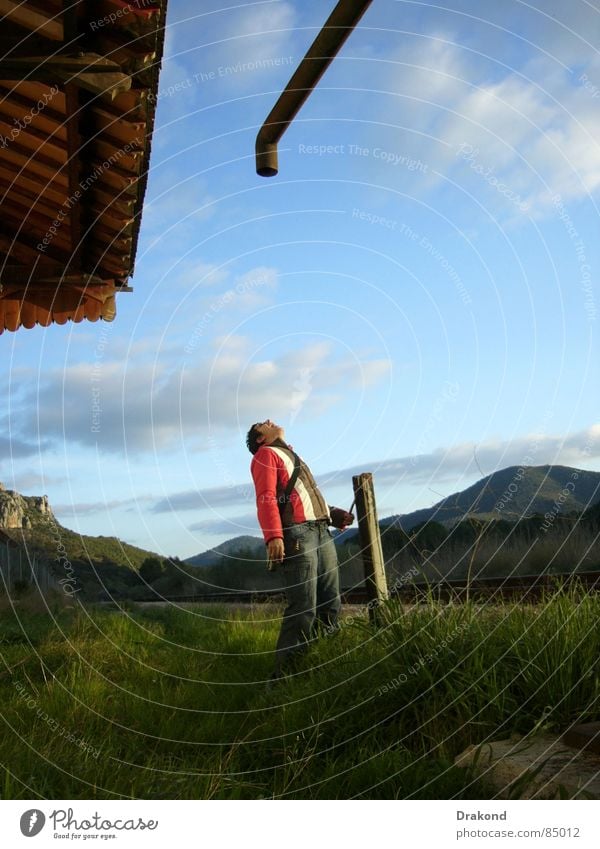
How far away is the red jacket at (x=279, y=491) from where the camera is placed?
5980mm

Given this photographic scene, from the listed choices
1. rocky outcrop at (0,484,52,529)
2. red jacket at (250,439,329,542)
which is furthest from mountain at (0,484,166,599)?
red jacket at (250,439,329,542)

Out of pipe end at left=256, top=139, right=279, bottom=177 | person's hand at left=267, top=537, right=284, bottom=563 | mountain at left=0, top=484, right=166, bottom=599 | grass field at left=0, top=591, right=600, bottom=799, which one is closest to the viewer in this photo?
grass field at left=0, top=591, right=600, bottom=799

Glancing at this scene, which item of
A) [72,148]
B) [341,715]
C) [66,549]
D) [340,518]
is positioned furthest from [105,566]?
[341,715]

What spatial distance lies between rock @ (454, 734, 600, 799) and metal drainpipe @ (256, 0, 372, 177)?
3679 millimetres

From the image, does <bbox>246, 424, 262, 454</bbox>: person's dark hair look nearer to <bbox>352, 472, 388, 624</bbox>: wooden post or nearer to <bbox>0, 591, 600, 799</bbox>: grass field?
<bbox>352, 472, 388, 624</bbox>: wooden post

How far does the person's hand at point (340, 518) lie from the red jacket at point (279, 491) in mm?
337

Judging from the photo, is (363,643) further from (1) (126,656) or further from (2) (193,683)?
(1) (126,656)

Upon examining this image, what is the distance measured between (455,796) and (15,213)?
19.3ft

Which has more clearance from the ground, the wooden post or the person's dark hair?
the person's dark hair

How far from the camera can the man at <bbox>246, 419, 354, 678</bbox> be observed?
594 centimetres

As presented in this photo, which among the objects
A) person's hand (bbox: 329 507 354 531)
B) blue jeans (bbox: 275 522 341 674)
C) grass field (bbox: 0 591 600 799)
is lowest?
grass field (bbox: 0 591 600 799)

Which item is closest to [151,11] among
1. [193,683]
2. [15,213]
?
[15,213]

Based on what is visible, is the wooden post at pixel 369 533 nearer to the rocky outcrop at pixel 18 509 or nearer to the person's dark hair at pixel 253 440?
the person's dark hair at pixel 253 440
